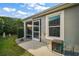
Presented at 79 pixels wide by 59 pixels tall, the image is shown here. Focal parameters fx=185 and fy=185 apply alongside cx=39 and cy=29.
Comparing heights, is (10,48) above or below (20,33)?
below

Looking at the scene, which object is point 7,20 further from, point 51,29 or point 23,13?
point 51,29

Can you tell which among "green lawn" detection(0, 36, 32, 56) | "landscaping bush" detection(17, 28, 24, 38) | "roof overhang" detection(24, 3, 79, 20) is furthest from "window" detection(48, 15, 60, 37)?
"green lawn" detection(0, 36, 32, 56)

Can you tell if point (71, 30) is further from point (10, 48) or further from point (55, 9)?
point (10, 48)

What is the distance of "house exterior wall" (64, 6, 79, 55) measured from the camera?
208 inches

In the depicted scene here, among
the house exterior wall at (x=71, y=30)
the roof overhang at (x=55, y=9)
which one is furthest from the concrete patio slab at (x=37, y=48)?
the roof overhang at (x=55, y=9)

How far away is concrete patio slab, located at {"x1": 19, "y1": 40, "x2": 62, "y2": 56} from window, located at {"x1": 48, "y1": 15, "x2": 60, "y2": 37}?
0.45 meters

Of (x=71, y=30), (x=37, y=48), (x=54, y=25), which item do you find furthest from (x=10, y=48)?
(x=71, y=30)

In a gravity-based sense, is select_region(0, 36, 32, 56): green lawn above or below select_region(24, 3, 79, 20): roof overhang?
below

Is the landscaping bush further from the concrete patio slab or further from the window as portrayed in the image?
the window

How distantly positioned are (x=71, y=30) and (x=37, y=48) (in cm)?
112

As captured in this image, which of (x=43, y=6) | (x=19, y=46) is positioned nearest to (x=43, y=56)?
(x=19, y=46)

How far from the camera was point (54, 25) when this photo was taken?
550cm

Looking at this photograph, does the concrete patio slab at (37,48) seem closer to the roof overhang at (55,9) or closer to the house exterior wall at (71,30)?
the house exterior wall at (71,30)

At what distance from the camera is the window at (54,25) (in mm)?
5439
